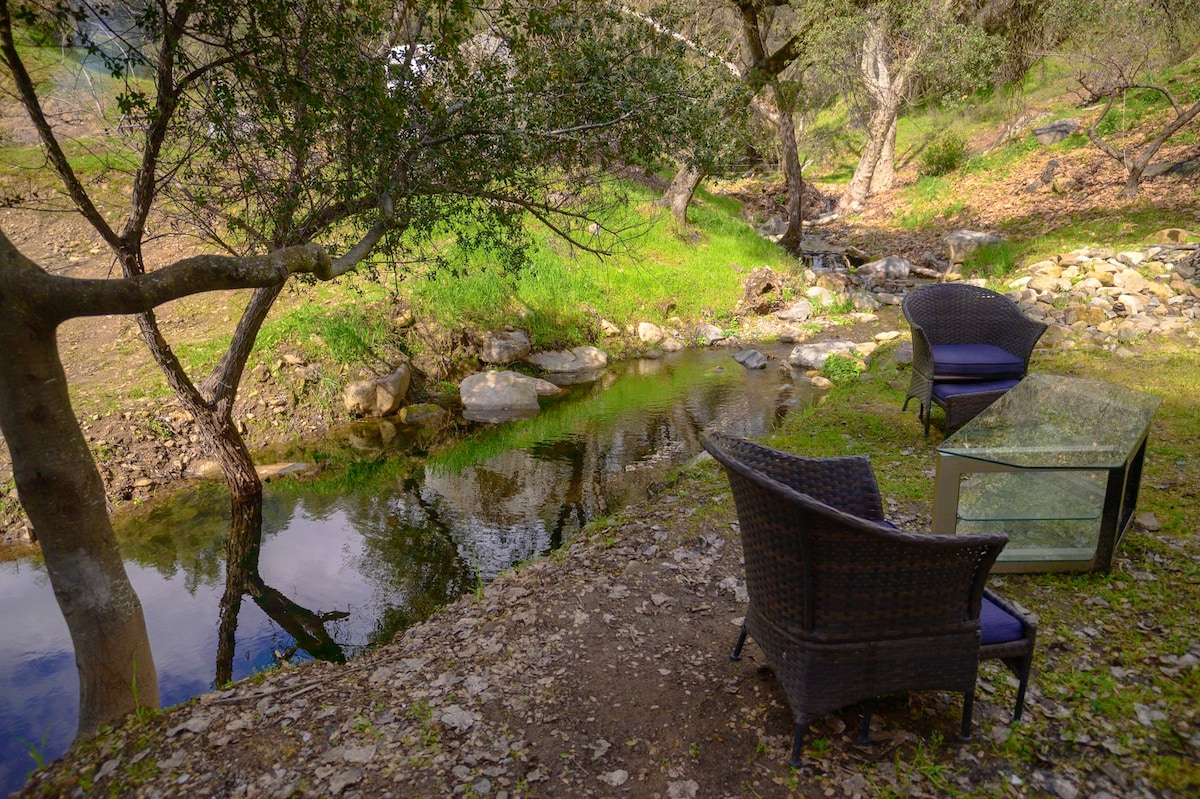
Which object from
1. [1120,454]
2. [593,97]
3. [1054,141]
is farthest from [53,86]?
[1054,141]

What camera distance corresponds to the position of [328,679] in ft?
13.6

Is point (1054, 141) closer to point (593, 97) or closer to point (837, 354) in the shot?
point (837, 354)

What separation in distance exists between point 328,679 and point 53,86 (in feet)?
17.3

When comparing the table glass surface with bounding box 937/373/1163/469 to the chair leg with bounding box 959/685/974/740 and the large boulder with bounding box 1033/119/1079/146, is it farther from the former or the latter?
the large boulder with bounding box 1033/119/1079/146

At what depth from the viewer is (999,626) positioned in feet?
10.4

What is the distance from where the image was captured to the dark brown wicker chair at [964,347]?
22.7ft

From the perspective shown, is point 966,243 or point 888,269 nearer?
point 966,243

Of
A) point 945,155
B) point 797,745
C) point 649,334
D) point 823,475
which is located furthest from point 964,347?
point 945,155

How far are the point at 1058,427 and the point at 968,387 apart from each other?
2166 mm

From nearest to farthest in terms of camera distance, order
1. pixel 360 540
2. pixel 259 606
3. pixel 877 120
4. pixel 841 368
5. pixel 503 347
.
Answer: pixel 259 606 → pixel 360 540 → pixel 841 368 → pixel 503 347 → pixel 877 120

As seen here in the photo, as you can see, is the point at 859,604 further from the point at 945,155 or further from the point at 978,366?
the point at 945,155

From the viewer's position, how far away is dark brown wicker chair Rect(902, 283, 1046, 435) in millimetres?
6924


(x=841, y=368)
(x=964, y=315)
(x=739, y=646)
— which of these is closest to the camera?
(x=739, y=646)

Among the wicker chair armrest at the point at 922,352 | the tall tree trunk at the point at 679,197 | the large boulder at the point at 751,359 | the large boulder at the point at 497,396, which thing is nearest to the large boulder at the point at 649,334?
the large boulder at the point at 751,359
